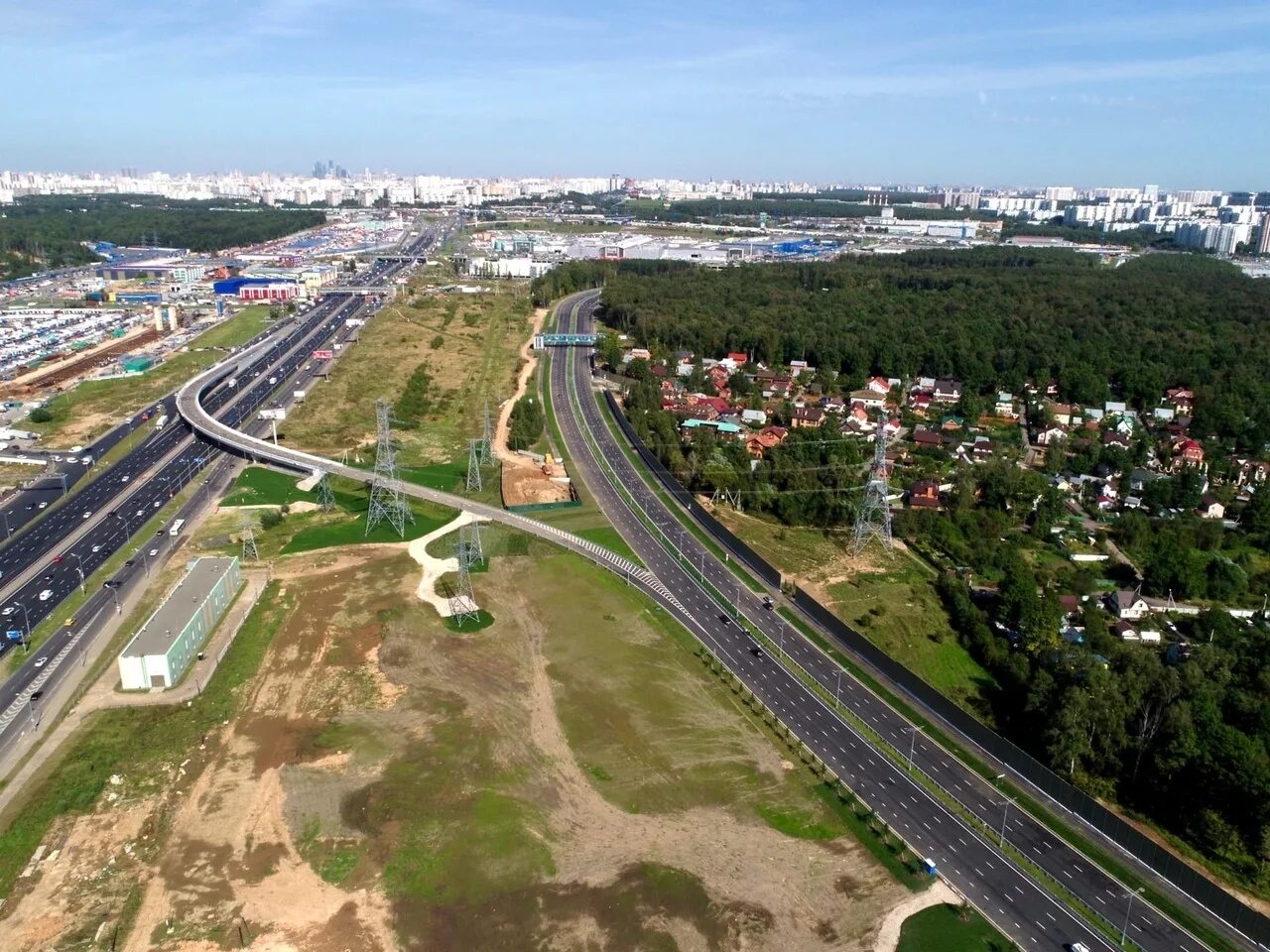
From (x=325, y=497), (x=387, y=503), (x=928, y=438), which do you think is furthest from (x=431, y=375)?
(x=928, y=438)

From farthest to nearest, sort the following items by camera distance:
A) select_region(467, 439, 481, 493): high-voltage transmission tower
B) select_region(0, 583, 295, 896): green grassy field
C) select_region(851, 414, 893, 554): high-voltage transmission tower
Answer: select_region(467, 439, 481, 493): high-voltage transmission tower → select_region(851, 414, 893, 554): high-voltage transmission tower → select_region(0, 583, 295, 896): green grassy field

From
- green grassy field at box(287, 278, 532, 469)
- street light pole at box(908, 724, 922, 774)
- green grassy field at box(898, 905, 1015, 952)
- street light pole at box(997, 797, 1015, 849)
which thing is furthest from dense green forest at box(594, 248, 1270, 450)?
green grassy field at box(898, 905, 1015, 952)

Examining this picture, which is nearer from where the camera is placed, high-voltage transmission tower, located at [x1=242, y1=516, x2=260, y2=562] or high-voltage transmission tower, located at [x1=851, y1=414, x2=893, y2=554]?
high-voltage transmission tower, located at [x1=242, y1=516, x2=260, y2=562]

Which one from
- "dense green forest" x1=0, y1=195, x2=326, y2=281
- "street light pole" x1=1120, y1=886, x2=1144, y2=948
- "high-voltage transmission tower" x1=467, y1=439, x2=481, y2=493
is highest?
"dense green forest" x1=0, y1=195, x2=326, y2=281

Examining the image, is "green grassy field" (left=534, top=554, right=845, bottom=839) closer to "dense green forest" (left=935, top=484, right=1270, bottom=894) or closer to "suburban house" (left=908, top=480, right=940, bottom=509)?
"dense green forest" (left=935, top=484, right=1270, bottom=894)

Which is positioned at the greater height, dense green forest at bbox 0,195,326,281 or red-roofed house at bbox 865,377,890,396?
dense green forest at bbox 0,195,326,281

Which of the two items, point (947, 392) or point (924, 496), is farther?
point (947, 392)

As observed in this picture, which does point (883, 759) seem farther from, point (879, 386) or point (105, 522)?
point (879, 386)

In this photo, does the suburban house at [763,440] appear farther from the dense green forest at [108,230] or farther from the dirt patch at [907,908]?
the dense green forest at [108,230]
